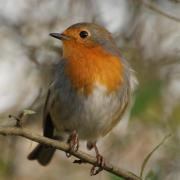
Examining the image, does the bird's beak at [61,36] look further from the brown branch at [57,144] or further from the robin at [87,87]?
the brown branch at [57,144]

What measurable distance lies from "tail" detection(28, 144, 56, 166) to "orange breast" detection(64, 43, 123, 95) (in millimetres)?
1088

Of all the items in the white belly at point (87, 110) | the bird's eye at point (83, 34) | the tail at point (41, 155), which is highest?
the bird's eye at point (83, 34)

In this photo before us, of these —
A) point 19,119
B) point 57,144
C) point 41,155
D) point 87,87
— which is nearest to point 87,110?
point 87,87

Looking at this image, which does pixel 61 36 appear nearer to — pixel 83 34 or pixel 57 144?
pixel 83 34

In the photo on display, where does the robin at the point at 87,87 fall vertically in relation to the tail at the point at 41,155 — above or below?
above

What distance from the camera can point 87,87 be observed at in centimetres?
489

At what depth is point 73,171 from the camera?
20.1 ft

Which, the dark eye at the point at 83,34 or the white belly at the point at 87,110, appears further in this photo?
the dark eye at the point at 83,34

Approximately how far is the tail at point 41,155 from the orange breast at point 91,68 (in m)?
1.09

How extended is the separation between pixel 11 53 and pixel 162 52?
5.41ft

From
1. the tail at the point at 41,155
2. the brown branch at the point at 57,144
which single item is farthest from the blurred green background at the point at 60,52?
the brown branch at the point at 57,144

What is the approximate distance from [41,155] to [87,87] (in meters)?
1.22

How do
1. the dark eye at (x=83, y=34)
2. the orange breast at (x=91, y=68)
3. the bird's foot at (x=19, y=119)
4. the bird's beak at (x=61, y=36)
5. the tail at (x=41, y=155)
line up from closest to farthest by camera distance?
the bird's foot at (x=19, y=119)
the orange breast at (x=91, y=68)
the bird's beak at (x=61, y=36)
the dark eye at (x=83, y=34)
the tail at (x=41, y=155)

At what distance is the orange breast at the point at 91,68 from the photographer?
491cm
